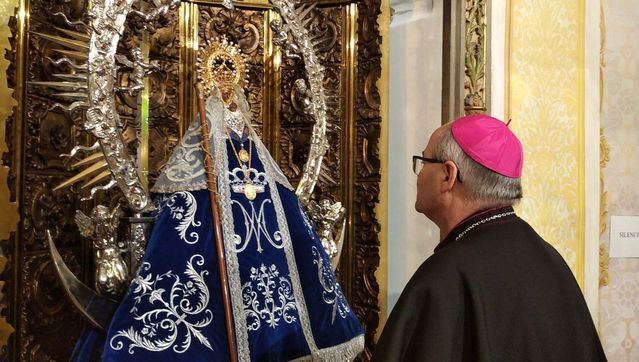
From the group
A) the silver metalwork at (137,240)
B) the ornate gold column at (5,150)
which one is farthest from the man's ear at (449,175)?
the ornate gold column at (5,150)

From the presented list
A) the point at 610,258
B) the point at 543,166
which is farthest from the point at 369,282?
the point at 610,258

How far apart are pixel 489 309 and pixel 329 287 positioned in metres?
0.89

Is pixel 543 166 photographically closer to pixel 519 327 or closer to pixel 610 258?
pixel 610 258

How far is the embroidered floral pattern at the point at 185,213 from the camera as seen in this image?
2.02 meters

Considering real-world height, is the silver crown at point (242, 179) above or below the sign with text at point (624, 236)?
above

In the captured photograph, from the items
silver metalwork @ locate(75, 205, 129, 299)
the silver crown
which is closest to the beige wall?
the silver crown

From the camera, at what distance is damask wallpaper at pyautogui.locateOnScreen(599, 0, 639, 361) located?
10.8 feet

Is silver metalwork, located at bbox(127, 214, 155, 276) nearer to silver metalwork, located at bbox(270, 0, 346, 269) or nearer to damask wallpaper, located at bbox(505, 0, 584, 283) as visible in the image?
silver metalwork, located at bbox(270, 0, 346, 269)

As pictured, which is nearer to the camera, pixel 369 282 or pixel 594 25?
pixel 369 282

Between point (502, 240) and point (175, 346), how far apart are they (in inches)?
36.0

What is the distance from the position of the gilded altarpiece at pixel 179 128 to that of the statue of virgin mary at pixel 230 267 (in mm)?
455

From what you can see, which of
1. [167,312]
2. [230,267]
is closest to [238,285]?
[230,267]

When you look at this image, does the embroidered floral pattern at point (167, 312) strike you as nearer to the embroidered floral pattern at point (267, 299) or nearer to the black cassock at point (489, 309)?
the embroidered floral pattern at point (267, 299)

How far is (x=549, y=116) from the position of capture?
10.3 feet
